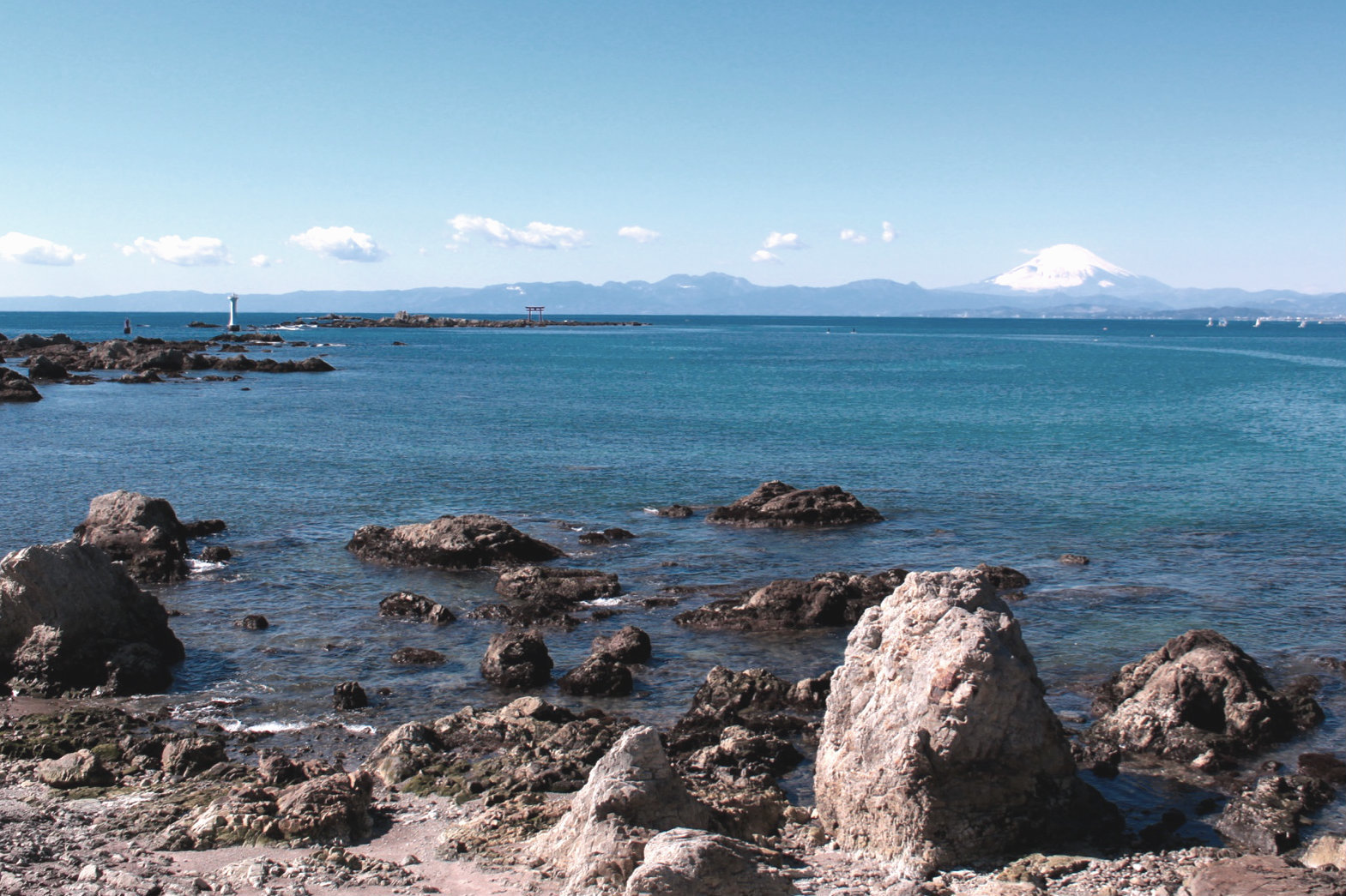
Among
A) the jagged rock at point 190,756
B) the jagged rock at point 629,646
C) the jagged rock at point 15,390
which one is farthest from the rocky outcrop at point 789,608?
the jagged rock at point 15,390

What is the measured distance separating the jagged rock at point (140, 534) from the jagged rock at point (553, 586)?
384 inches

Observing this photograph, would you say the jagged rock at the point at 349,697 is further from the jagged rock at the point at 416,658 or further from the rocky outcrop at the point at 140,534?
the rocky outcrop at the point at 140,534

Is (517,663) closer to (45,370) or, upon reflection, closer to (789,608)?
(789,608)

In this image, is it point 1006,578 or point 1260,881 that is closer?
point 1260,881

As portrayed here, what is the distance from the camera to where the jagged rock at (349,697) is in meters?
20.8

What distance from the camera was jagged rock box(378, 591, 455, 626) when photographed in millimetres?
26516

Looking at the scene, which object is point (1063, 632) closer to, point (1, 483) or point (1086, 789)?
point (1086, 789)

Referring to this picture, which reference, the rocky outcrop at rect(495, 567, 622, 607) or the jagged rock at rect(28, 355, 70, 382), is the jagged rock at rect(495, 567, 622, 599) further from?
the jagged rock at rect(28, 355, 70, 382)

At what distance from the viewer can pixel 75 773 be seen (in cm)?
1675

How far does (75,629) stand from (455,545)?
37.3 feet

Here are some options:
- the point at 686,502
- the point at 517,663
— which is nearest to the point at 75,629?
the point at 517,663

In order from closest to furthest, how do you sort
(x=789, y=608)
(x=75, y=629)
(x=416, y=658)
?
(x=75, y=629) < (x=416, y=658) < (x=789, y=608)

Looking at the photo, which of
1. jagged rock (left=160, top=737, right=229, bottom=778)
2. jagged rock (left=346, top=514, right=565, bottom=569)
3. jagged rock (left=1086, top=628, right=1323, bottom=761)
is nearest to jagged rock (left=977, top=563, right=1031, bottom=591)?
jagged rock (left=1086, top=628, right=1323, bottom=761)

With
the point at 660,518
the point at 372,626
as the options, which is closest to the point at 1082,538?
the point at 660,518
